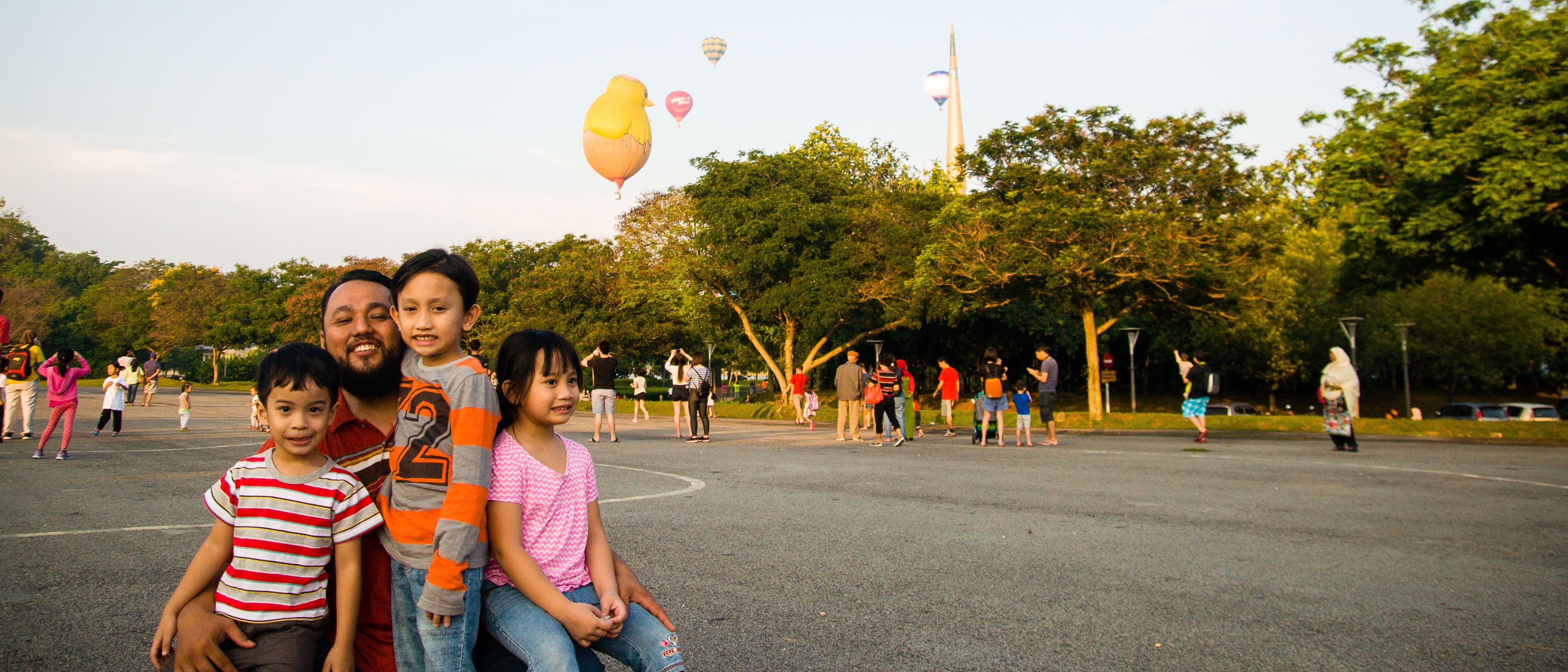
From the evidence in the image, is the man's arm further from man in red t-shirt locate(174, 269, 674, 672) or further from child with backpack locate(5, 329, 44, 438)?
child with backpack locate(5, 329, 44, 438)

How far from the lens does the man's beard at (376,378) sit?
2.87m

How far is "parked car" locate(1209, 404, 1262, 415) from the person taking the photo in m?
36.4

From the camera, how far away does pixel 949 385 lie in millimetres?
21625

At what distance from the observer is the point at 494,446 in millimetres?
2811

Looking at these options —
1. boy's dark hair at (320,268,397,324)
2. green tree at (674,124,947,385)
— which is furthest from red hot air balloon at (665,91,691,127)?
boy's dark hair at (320,268,397,324)

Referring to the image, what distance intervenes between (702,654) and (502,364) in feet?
6.55

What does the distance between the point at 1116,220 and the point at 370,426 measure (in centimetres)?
2544

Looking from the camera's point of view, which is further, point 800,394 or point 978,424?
point 800,394

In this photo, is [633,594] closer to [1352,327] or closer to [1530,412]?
[1530,412]

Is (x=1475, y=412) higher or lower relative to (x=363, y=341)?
lower

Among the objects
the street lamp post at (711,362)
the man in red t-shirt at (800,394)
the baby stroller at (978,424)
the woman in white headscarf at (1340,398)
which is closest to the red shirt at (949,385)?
the baby stroller at (978,424)

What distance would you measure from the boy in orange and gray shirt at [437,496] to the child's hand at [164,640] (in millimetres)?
533

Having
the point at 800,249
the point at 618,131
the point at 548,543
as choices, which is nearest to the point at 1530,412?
the point at 800,249

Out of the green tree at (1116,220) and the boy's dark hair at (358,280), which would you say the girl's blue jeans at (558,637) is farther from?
the green tree at (1116,220)
